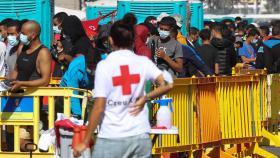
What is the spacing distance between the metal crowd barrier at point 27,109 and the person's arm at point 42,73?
0.38 ft

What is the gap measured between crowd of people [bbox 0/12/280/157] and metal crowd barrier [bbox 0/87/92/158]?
0.10 meters

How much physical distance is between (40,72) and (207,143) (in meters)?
2.41

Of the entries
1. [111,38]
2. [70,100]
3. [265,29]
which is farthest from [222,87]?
[265,29]

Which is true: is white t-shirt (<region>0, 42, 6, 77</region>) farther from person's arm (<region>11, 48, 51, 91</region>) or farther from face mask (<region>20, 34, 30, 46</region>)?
person's arm (<region>11, 48, 51, 91</region>)

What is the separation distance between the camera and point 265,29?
24953mm

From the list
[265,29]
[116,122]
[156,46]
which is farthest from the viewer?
[265,29]

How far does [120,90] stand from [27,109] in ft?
12.4

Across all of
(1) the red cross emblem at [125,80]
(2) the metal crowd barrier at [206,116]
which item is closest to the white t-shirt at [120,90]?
(1) the red cross emblem at [125,80]

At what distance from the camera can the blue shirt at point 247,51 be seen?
22.0m

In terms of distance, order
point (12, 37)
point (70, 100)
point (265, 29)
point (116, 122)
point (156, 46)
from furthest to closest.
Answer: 1. point (265, 29)
2. point (12, 37)
3. point (156, 46)
4. point (70, 100)
5. point (116, 122)

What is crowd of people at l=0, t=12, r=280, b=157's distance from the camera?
7805 mm

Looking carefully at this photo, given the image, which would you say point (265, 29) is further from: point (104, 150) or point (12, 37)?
point (104, 150)

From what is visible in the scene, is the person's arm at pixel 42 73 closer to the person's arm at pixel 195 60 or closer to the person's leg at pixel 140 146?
the person's arm at pixel 195 60

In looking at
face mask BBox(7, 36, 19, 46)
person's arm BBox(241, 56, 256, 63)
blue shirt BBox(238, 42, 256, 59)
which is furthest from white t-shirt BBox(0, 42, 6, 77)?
blue shirt BBox(238, 42, 256, 59)
